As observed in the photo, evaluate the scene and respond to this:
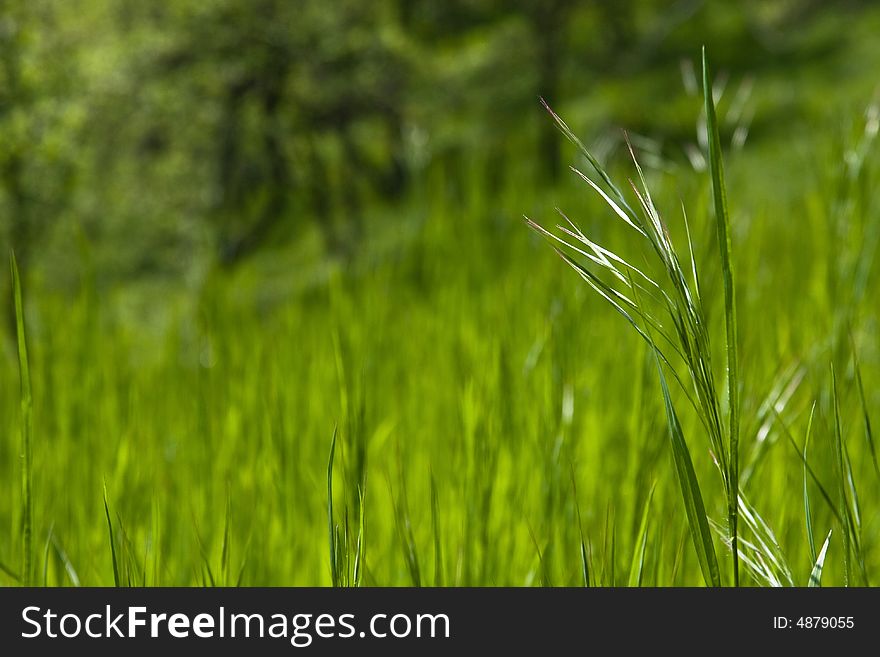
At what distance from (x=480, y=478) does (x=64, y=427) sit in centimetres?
62

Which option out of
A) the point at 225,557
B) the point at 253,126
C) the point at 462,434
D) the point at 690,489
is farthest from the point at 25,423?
the point at 253,126

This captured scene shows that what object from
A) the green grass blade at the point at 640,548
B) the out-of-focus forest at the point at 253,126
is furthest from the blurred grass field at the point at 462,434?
the out-of-focus forest at the point at 253,126

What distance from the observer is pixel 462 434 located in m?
0.79

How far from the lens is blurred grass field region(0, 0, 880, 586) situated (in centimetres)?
62

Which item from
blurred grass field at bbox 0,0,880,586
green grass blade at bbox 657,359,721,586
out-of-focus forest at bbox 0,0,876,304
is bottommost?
green grass blade at bbox 657,359,721,586

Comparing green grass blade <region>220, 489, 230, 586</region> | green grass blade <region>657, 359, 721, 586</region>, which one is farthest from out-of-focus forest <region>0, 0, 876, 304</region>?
green grass blade <region>657, 359, 721, 586</region>

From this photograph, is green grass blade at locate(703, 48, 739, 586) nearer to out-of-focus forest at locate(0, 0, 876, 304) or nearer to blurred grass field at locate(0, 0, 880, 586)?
blurred grass field at locate(0, 0, 880, 586)

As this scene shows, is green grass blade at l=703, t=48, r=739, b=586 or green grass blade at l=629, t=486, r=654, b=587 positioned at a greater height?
green grass blade at l=703, t=48, r=739, b=586

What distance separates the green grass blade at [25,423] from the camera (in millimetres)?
391

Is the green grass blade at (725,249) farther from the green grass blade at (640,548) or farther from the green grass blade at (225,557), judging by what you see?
the green grass blade at (225,557)

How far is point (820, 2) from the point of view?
3.89 meters

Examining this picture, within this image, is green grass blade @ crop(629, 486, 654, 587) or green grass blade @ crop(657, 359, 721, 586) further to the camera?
green grass blade @ crop(629, 486, 654, 587)
